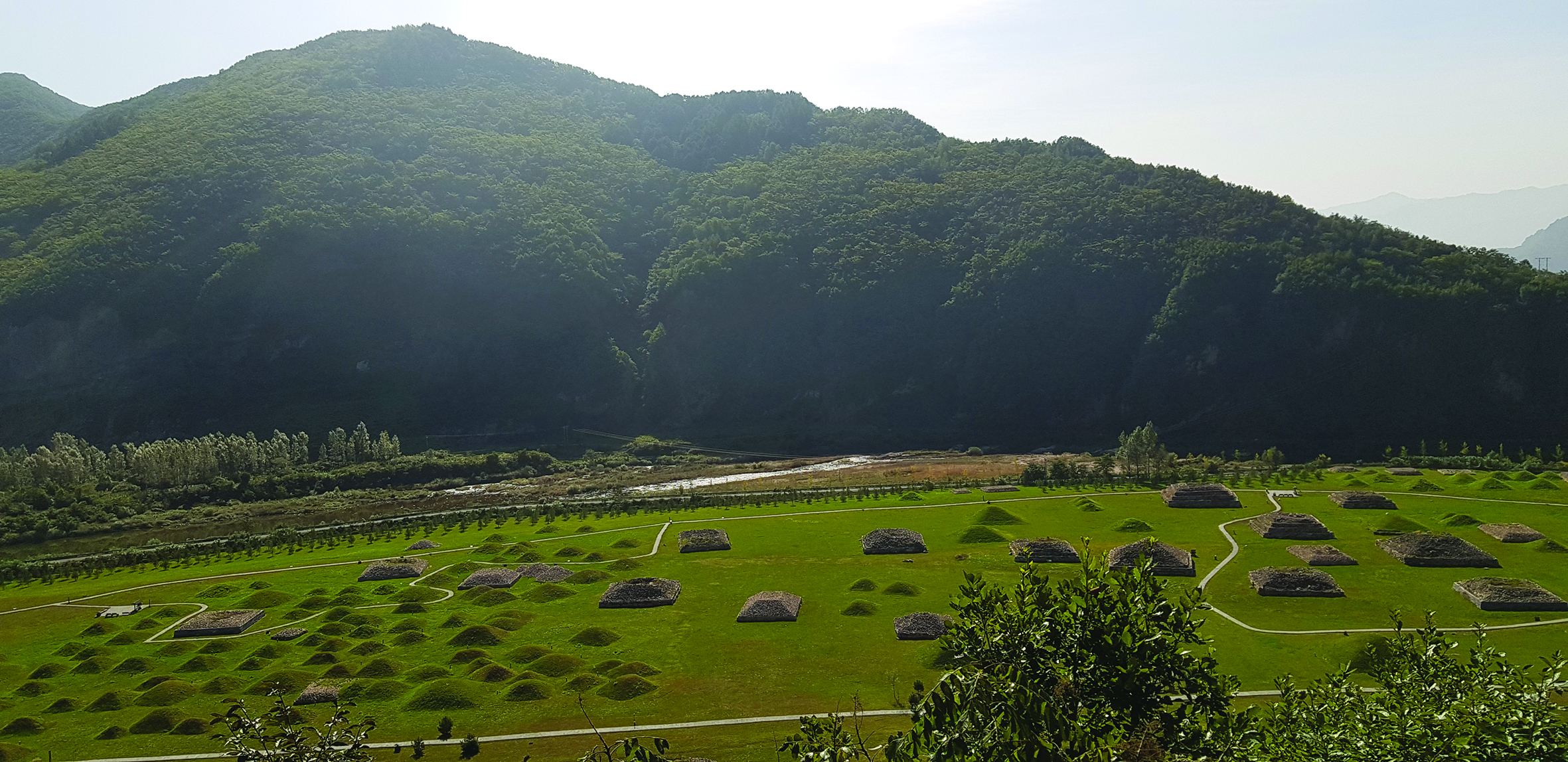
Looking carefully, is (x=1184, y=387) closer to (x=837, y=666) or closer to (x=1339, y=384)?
(x=1339, y=384)

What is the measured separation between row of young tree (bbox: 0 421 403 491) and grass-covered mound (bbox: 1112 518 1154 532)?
84.0 meters

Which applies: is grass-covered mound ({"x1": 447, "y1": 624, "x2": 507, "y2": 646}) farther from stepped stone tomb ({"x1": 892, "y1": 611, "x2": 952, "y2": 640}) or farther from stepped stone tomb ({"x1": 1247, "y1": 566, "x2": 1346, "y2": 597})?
stepped stone tomb ({"x1": 1247, "y1": 566, "x2": 1346, "y2": 597})

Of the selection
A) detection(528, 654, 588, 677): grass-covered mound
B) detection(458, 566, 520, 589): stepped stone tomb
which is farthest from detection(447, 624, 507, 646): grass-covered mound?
detection(458, 566, 520, 589): stepped stone tomb

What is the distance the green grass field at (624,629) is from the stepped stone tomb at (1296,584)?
82cm

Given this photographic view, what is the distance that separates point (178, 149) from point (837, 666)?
7028 inches

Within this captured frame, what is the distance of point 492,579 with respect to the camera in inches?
2072

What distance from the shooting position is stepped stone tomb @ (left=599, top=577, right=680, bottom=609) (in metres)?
47.7

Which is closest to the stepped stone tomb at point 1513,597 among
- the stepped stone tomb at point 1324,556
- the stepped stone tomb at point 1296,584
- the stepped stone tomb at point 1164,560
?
the stepped stone tomb at point 1296,584

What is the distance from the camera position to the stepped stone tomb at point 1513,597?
4209 cm

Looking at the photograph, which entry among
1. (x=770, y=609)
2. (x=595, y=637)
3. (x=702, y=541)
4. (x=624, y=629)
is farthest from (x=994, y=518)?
(x=595, y=637)

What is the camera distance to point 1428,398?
369 feet

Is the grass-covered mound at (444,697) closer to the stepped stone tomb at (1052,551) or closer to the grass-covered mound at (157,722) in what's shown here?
the grass-covered mound at (157,722)

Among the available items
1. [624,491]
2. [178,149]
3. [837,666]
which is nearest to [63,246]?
[178,149]

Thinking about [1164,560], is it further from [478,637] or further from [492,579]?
[492,579]
